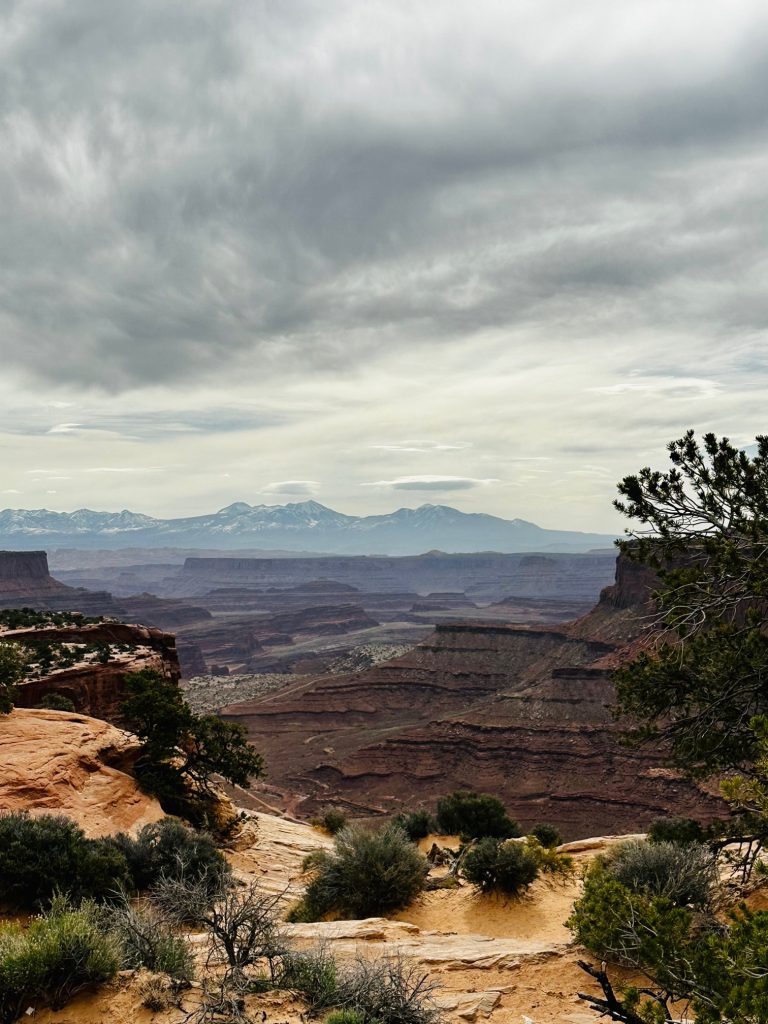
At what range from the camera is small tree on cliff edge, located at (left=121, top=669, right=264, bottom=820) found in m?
21.9

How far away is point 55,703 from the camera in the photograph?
87.7 ft

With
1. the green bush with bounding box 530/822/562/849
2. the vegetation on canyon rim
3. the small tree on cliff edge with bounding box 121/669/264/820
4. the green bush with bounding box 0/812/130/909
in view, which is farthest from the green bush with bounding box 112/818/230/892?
the green bush with bounding box 530/822/562/849

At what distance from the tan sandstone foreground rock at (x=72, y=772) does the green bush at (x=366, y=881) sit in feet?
21.7

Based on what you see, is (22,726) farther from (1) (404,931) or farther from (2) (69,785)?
(1) (404,931)

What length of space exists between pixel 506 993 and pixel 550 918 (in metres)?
5.52

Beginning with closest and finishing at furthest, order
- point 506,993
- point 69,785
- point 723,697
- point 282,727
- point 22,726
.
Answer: point 506,993, point 723,697, point 69,785, point 22,726, point 282,727

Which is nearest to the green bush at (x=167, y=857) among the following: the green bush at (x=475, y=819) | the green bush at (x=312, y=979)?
the green bush at (x=312, y=979)

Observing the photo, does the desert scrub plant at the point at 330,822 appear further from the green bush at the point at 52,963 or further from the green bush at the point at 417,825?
the green bush at the point at 52,963

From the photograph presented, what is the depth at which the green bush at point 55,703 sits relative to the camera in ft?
87.4

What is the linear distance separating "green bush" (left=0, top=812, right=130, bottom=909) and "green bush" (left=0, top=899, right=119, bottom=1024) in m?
3.61

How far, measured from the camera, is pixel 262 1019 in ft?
23.7

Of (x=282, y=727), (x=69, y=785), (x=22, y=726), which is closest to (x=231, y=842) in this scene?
(x=69, y=785)

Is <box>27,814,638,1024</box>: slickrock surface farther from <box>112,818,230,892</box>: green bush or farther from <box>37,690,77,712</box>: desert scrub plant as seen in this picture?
<box>37,690,77,712</box>: desert scrub plant

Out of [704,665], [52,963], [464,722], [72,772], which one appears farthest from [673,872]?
[464,722]
